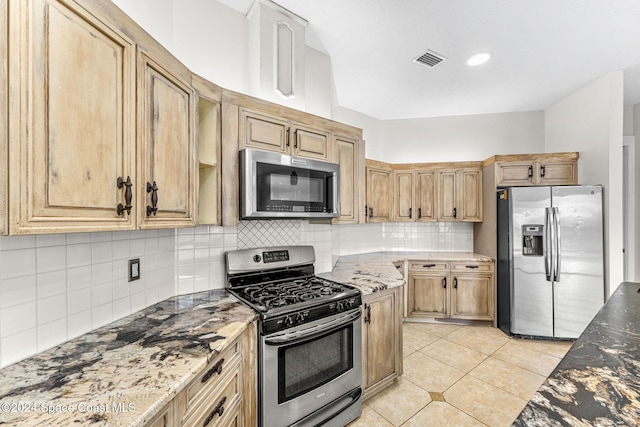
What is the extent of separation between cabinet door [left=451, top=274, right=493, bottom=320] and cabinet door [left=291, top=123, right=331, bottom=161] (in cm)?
254

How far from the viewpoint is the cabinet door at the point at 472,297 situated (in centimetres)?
346

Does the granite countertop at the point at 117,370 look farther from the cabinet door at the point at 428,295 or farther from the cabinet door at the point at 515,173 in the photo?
the cabinet door at the point at 515,173

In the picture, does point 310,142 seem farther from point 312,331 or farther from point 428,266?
point 428,266

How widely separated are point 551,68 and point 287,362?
3725mm

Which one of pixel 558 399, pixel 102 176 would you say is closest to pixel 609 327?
pixel 558 399

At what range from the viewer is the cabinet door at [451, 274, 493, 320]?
11.3 feet

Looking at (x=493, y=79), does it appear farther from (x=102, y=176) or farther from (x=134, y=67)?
(x=102, y=176)

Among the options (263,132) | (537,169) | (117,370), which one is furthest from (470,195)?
(117,370)

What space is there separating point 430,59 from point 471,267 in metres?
2.52

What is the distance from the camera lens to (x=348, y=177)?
7.93ft

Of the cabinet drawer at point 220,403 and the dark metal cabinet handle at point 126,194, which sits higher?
the dark metal cabinet handle at point 126,194

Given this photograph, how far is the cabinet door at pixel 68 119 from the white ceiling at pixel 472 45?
1.43 meters

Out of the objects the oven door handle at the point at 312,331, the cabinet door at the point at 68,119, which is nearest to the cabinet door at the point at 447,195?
the oven door handle at the point at 312,331

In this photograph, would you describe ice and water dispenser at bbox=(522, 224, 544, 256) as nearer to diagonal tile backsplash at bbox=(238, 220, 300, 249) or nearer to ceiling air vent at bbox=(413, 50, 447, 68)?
ceiling air vent at bbox=(413, 50, 447, 68)
